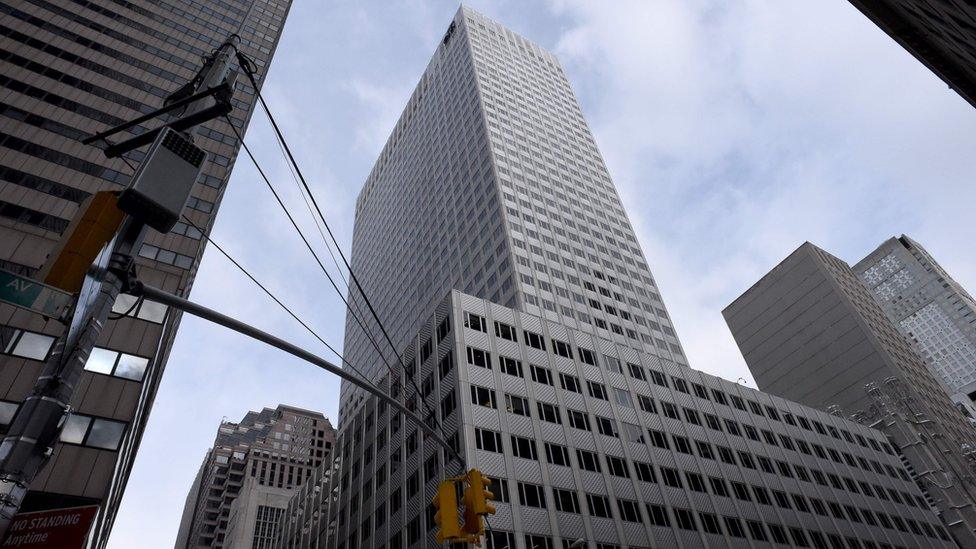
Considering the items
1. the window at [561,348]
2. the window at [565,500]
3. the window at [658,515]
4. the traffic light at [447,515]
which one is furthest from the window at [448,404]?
the traffic light at [447,515]

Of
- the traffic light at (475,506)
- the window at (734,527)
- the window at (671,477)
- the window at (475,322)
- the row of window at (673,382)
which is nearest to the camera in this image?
the traffic light at (475,506)

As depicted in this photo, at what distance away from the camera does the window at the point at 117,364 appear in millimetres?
Answer: 30359

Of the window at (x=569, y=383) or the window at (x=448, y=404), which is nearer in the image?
the window at (x=448, y=404)

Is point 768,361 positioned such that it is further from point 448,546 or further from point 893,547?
point 448,546

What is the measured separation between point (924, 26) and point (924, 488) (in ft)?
261

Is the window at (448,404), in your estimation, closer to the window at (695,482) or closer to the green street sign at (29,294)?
the window at (695,482)

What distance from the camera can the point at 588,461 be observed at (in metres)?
45.7

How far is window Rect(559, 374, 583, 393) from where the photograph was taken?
50.9 metres

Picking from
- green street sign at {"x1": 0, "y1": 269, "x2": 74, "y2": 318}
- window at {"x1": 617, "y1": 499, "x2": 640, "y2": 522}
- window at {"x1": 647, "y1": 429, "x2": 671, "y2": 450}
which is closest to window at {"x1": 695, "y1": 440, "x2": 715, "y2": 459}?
window at {"x1": 647, "y1": 429, "x2": 671, "y2": 450}

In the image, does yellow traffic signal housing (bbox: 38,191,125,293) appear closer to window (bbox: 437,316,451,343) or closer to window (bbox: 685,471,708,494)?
window (bbox: 437,316,451,343)

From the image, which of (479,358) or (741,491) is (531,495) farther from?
(741,491)

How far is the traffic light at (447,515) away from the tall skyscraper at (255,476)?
121 meters

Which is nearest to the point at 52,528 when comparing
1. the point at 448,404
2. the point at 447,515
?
the point at 447,515

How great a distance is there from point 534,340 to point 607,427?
9.99 meters
